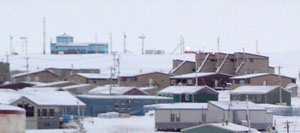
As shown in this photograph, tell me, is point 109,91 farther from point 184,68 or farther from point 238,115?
point 238,115

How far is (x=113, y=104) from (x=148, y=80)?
16.0 metres

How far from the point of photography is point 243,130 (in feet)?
99.8

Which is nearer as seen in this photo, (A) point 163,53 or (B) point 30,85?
(B) point 30,85

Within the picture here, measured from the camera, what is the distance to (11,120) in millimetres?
14633

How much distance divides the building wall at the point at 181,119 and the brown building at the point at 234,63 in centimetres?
2844

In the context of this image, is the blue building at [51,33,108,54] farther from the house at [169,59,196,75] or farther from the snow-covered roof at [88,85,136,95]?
the snow-covered roof at [88,85,136,95]

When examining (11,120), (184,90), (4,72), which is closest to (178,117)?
(184,90)

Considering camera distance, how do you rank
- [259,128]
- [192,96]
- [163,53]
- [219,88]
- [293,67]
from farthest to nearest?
[163,53]
[293,67]
[219,88]
[192,96]
[259,128]

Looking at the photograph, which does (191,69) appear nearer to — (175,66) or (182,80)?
(175,66)

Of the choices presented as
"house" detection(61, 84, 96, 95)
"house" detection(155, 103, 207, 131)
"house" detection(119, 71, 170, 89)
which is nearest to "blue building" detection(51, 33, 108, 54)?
"house" detection(119, 71, 170, 89)

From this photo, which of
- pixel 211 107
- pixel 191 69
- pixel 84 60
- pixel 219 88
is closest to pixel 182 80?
pixel 219 88

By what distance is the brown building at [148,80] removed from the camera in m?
68.5

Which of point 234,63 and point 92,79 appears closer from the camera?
point 92,79

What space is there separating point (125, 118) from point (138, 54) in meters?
63.1
